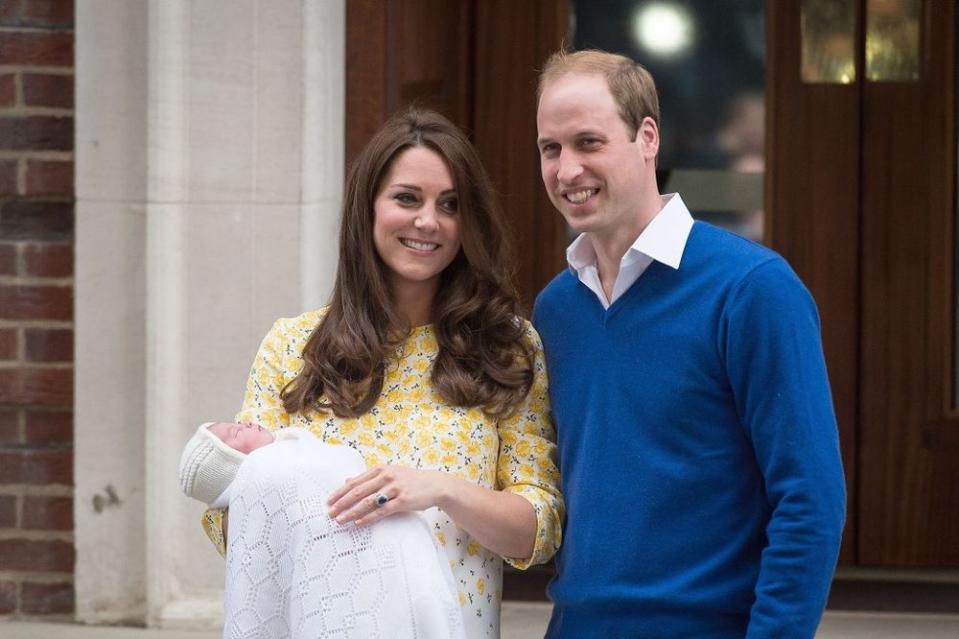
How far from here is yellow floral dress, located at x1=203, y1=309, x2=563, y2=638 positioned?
2928 millimetres

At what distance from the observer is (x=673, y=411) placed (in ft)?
8.57

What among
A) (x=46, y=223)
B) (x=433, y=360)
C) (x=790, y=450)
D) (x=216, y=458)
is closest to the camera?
(x=790, y=450)

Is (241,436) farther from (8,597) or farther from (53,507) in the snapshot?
(8,597)

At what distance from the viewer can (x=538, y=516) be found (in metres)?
2.88

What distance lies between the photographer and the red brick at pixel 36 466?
4.76m

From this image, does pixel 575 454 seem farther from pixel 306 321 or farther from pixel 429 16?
Result: pixel 429 16

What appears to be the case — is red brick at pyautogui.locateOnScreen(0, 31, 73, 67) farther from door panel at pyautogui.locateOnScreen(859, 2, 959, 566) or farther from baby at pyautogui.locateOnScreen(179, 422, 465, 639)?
door panel at pyautogui.locateOnScreen(859, 2, 959, 566)

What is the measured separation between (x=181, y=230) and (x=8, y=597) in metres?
A: 1.27

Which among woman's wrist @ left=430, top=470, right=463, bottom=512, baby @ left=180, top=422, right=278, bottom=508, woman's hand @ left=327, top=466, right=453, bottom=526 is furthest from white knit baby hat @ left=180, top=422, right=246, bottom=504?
woman's wrist @ left=430, top=470, right=463, bottom=512

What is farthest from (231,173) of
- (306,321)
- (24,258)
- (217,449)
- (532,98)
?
(217,449)

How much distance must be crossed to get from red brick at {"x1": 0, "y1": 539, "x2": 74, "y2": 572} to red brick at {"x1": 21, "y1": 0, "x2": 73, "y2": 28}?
5.16 feet

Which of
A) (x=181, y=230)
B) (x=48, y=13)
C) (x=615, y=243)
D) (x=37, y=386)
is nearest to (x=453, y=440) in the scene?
(x=615, y=243)

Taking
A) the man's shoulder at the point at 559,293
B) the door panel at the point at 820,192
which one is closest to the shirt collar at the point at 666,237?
the man's shoulder at the point at 559,293

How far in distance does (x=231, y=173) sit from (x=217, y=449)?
189cm
